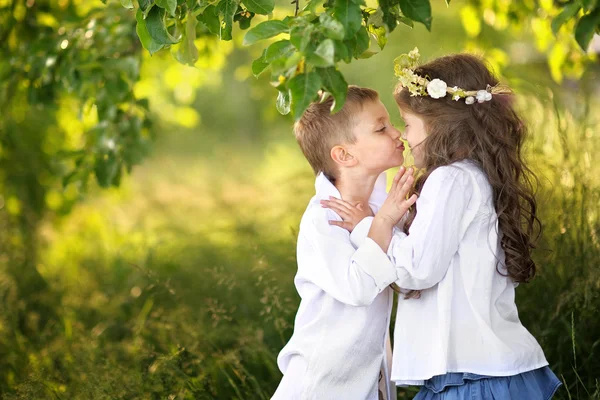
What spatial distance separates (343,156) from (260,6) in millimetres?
699

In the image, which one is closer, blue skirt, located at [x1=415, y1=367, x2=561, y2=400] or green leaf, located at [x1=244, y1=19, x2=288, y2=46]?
green leaf, located at [x1=244, y1=19, x2=288, y2=46]

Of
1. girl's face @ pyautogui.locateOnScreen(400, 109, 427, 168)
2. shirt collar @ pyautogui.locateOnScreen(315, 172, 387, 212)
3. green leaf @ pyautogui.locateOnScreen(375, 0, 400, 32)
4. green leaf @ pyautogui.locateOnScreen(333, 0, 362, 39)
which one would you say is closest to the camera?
green leaf @ pyautogui.locateOnScreen(333, 0, 362, 39)

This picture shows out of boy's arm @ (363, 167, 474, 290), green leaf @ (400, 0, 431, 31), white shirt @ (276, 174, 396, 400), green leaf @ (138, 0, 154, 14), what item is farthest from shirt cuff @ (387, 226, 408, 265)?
green leaf @ (138, 0, 154, 14)

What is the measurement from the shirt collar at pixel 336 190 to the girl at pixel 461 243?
14 cm

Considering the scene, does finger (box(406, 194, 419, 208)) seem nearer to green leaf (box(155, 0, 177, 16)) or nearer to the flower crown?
the flower crown

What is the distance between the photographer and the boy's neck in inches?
101

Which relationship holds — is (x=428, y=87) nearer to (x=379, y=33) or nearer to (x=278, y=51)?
(x=379, y=33)

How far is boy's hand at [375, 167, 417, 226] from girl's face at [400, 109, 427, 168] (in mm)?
98

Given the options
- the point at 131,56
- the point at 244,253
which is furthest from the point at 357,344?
the point at 244,253

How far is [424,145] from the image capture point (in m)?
2.34

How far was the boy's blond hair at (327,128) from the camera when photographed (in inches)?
100

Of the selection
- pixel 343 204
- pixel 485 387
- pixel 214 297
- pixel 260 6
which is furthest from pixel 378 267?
pixel 214 297

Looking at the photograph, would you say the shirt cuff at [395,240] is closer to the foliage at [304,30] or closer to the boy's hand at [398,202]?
the boy's hand at [398,202]

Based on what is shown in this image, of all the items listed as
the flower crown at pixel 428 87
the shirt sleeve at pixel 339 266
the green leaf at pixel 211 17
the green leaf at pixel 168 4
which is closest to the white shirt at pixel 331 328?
the shirt sleeve at pixel 339 266
